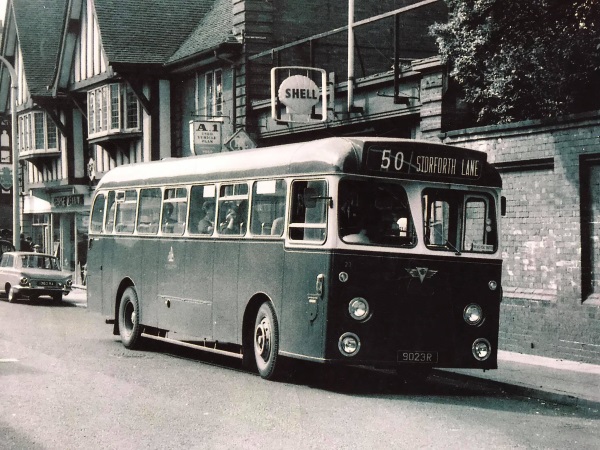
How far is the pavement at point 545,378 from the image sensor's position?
38.1 ft

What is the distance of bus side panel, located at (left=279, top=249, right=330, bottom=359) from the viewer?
11773 mm

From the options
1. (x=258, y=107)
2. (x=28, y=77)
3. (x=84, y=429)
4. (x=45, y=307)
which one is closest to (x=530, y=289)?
(x=84, y=429)

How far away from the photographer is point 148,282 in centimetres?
1669

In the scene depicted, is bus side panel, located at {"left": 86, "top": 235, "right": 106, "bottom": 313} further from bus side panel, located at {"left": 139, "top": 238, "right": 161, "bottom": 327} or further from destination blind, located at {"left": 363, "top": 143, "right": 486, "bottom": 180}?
destination blind, located at {"left": 363, "top": 143, "right": 486, "bottom": 180}

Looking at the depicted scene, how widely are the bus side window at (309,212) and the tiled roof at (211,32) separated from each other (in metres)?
16.3

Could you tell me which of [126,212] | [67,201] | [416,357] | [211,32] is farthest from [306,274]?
[67,201]

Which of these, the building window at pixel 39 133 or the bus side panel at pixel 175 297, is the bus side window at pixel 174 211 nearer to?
the bus side panel at pixel 175 297

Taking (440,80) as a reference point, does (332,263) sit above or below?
below

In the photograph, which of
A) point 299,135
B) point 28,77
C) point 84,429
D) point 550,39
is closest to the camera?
point 84,429

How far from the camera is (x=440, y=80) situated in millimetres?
18516

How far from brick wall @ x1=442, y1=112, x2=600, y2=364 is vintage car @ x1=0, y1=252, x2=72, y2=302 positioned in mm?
15949

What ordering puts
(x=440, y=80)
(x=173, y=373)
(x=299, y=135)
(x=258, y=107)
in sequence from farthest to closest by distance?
(x=258, y=107) → (x=299, y=135) → (x=440, y=80) → (x=173, y=373)

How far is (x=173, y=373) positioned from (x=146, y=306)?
11.2ft

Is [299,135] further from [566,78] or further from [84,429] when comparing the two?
[84,429]
